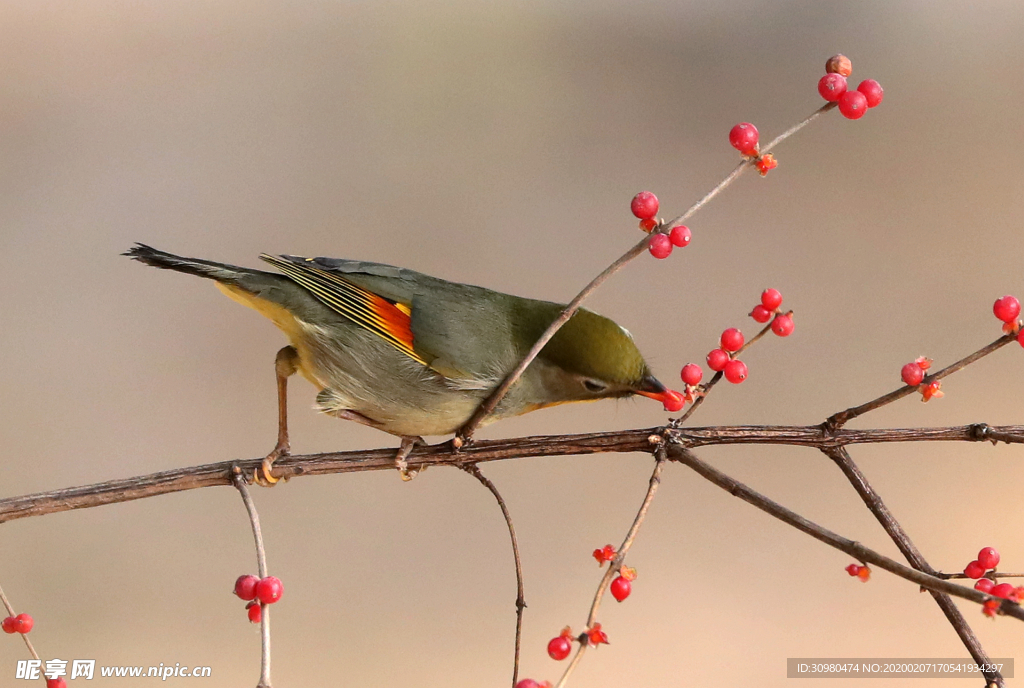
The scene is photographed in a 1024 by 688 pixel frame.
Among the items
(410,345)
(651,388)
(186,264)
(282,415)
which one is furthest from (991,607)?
(186,264)

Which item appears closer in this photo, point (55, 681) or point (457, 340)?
point (55, 681)

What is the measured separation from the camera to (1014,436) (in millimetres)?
1112

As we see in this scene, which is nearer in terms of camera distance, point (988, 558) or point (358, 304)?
point (988, 558)

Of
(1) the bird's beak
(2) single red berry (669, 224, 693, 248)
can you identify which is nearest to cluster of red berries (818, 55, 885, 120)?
(2) single red berry (669, 224, 693, 248)

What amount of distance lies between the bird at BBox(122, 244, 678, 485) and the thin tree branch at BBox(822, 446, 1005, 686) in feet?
1.23

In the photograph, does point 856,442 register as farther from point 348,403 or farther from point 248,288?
point 248,288

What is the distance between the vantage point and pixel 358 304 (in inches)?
63.2

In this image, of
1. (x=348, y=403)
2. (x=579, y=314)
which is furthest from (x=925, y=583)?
(x=348, y=403)

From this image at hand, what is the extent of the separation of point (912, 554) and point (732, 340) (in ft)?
1.20

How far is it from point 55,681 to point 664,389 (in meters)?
1.05

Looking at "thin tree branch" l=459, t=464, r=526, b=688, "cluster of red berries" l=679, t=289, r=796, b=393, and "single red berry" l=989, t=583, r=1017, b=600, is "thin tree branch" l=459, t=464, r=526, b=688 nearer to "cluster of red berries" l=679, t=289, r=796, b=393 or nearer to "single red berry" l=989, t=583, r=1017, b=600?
→ "cluster of red berries" l=679, t=289, r=796, b=393

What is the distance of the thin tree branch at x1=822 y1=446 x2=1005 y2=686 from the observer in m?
1.06

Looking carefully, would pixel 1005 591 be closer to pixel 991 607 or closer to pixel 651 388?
pixel 991 607

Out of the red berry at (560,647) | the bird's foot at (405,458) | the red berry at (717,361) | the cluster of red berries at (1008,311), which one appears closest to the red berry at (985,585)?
the cluster of red berries at (1008,311)
